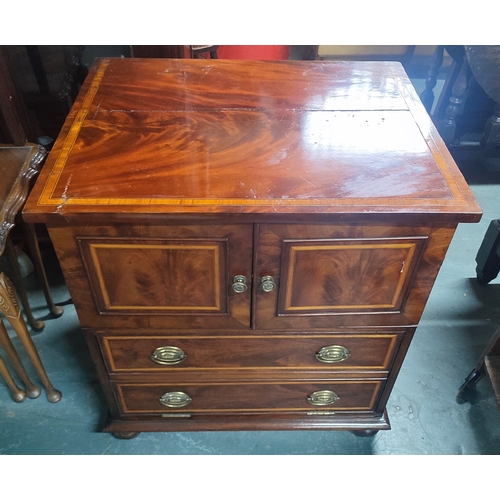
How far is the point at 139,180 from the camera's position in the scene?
0.94 meters

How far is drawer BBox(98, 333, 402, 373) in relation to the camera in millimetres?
1172

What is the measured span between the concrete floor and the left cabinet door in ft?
1.75

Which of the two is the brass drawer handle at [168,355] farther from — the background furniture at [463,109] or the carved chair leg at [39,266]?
the background furniture at [463,109]

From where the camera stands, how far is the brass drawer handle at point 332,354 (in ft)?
3.93

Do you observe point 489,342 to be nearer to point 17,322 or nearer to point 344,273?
point 344,273

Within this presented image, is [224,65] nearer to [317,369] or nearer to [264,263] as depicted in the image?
[264,263]

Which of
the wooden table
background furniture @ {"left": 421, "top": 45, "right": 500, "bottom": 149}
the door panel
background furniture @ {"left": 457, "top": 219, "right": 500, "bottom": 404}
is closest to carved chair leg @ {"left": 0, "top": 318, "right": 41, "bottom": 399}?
the wooden table

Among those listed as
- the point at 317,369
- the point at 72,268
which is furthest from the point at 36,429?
the point at 317,369

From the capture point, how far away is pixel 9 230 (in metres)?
1.12

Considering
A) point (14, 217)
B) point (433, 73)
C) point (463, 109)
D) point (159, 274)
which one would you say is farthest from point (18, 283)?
point (433, 73)

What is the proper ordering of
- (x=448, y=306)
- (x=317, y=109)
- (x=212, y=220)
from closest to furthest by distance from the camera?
(x=212, y=220) → (x=317, y=109) → (x=448, y=306)

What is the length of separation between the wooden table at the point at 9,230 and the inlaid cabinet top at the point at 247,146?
236mm

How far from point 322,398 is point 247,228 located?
2.13 feet
